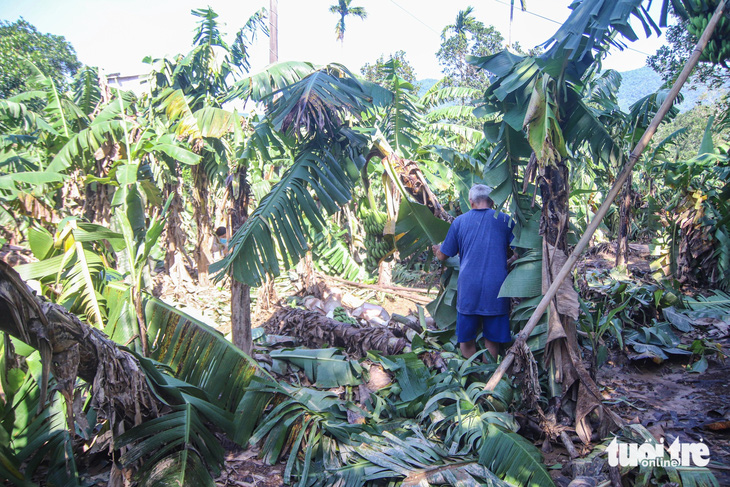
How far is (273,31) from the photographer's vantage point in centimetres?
884

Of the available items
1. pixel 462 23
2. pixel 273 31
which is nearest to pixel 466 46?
pixel 462 23

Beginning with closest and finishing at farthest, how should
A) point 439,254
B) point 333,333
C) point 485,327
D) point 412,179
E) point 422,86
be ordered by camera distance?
1. point 485,327
2. point 439,254
3. point 412,179
4. point 333,333
5. point 422,86

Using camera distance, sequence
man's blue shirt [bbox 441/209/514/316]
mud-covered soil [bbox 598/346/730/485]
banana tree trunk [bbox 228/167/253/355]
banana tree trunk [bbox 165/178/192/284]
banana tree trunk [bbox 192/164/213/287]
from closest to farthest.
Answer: mud-covered soil [bbox 598/346/730/485]
man's blue shirt [bbox 441/209/514/316]
banana tree trunk [bbox 228/167/253/355]
banana tree trunk [bbox 192/164/213/287]
banana tree trunk [bbox 165/178/192/284]

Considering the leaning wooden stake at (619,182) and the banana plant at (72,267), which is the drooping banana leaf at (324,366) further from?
the banana plant at (72,267)

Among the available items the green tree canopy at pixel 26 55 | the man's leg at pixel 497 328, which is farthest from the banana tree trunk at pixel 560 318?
the green tree canopy at pixel 26 55

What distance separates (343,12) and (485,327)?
2985cm

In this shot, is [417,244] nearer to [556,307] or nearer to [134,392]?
[556,307]

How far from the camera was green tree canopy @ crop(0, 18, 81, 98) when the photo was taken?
712 inches

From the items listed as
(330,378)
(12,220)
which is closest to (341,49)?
(12,220)

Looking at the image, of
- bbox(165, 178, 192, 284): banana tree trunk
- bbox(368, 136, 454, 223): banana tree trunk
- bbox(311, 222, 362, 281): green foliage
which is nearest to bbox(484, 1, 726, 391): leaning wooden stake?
bbox(368, 136, 454, 223): banana tree trunk

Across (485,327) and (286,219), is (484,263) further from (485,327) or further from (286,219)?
(286,219)

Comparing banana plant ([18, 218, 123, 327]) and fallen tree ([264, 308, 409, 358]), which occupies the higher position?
banana plant ([18, 218, 123, 327])

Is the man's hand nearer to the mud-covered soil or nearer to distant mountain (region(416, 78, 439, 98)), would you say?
the mud-covered soil

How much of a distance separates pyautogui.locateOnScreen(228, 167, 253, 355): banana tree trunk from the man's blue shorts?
2199 millimetres
